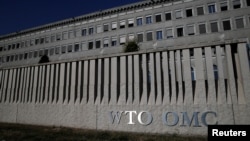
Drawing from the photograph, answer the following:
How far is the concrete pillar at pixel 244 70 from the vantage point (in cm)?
1138

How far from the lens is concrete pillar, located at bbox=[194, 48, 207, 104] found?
12.2 metres

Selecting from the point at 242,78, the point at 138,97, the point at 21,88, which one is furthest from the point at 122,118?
the point at 21,88

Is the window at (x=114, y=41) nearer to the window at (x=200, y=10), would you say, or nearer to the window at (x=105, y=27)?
the window at (x=105, y=27)

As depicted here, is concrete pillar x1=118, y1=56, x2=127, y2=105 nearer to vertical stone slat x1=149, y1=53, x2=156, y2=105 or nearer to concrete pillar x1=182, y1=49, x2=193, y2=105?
vertical stone slat x1=149, y1=53, x2=156, y2=105

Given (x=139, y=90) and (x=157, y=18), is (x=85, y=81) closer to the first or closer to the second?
(x=139, y=90)

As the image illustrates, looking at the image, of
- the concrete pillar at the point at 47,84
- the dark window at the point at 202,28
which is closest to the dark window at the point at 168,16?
the dark window at the point at 202,28

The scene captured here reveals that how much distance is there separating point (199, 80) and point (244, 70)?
8.25ft

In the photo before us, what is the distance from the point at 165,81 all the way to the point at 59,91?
8806 millimetres

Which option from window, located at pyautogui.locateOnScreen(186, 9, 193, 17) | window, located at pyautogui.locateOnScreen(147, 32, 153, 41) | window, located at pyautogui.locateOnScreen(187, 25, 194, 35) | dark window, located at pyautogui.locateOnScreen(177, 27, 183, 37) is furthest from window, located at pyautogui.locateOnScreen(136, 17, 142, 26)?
window, located at pyautogui.locateOnScreen(187, 25, 194, 35)

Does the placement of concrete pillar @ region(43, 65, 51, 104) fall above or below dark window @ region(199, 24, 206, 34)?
below

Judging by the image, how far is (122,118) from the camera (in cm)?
1363

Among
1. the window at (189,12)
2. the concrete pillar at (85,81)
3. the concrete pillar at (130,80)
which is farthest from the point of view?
the window at (189,12)

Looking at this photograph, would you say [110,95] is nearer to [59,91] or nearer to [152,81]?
[152,81]

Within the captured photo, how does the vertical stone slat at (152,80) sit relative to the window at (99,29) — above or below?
below
